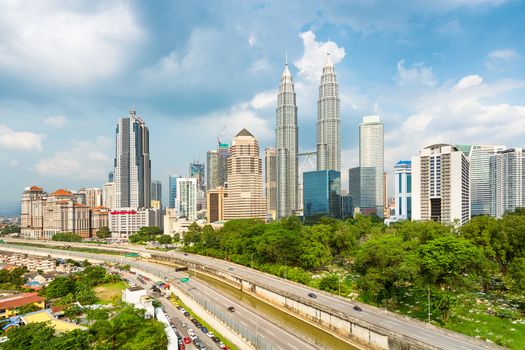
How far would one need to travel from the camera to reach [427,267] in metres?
33.3

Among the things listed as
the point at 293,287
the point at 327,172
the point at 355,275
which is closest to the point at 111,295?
the point at 293,287

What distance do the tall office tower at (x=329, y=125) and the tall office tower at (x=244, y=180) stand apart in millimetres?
70165

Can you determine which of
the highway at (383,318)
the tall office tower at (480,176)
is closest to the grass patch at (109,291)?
the highway at (383,318)

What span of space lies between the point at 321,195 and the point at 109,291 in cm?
11284

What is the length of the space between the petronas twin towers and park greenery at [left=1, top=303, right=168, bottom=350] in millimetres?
151142

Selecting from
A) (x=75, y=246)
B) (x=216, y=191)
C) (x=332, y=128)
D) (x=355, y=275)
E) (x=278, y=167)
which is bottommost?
(x=75, y=246)

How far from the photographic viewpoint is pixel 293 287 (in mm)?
43344

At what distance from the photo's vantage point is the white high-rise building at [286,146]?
593 feet

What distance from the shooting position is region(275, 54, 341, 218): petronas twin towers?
181m

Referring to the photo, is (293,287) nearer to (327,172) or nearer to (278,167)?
(327,172)

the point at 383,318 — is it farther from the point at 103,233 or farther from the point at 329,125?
the point at 329,125

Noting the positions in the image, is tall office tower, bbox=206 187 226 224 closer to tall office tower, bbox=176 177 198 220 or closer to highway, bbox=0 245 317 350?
tall office tower, bbox=176 177 198 220

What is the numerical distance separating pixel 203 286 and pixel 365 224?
59.7m

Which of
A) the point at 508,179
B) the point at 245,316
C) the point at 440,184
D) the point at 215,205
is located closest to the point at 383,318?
the point at 245,316
